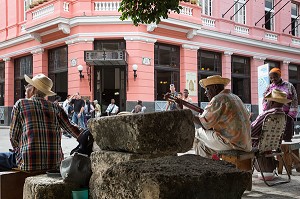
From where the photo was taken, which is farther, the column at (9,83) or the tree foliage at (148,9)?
the column at (9,83)

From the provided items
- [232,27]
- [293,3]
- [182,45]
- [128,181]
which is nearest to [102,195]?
[128,181]

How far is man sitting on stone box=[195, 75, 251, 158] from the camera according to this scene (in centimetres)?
429

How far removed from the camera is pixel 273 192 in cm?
458

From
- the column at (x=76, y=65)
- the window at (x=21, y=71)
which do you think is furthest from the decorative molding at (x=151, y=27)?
the window at (x=21, y=71)

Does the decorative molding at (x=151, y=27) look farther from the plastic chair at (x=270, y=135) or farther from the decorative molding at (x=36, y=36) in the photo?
the plastic chair at (x=270, y=135)

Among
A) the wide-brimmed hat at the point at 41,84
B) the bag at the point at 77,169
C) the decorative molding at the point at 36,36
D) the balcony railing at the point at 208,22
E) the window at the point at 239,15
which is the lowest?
the bag at the point at 77,169

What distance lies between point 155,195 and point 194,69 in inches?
674

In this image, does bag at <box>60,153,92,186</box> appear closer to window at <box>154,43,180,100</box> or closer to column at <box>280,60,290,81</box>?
window at <box>154,43,180,100</box>

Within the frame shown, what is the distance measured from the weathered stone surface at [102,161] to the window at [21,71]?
18013 millimetres

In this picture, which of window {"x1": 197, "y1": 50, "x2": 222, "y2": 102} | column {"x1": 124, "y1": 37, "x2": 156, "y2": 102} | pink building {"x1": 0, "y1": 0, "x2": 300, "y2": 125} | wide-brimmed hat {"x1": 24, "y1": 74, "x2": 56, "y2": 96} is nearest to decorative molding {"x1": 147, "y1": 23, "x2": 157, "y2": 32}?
pink building {"x1": 0, "y1": 0, "x2": 300, "y2": 125}

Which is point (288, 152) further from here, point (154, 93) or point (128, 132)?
point (154, 93)

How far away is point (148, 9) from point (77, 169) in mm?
4682

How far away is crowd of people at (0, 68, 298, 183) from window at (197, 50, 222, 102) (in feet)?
43.9

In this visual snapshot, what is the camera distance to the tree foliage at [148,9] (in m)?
6.71
